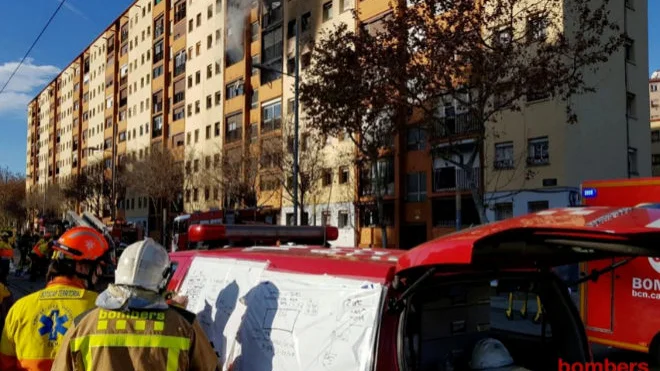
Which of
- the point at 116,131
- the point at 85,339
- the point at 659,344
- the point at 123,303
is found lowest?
the point at 659,344

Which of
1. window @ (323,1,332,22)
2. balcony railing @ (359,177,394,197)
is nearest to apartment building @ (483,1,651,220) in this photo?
balcony railing @ (359,177,394,197)

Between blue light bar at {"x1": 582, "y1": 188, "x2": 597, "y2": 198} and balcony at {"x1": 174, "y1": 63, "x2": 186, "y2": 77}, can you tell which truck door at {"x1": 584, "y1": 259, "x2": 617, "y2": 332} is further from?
balcony at {"x1": 174, "y1": 63, "x2": 186, "y2": 77}

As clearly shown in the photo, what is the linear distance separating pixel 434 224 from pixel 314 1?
17.5 m

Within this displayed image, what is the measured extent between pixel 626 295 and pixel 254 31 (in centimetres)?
4018

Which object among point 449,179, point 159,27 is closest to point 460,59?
point 449,179

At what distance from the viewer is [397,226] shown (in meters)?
31.3

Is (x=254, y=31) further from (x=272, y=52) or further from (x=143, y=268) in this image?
(x=143, y=268)

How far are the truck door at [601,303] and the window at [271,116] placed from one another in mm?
31693

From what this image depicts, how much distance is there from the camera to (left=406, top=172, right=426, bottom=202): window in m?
30.3

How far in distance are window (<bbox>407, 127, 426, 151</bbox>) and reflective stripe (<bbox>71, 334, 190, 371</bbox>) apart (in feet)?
92.5

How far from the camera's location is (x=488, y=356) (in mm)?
2863

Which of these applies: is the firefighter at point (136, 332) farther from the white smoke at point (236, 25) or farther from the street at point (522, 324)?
the white smoke at point (236, 25)

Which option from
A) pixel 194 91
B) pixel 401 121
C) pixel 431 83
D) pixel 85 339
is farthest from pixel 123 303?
pixel 194 91

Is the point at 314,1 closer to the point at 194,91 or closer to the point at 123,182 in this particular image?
the point at 194,91
